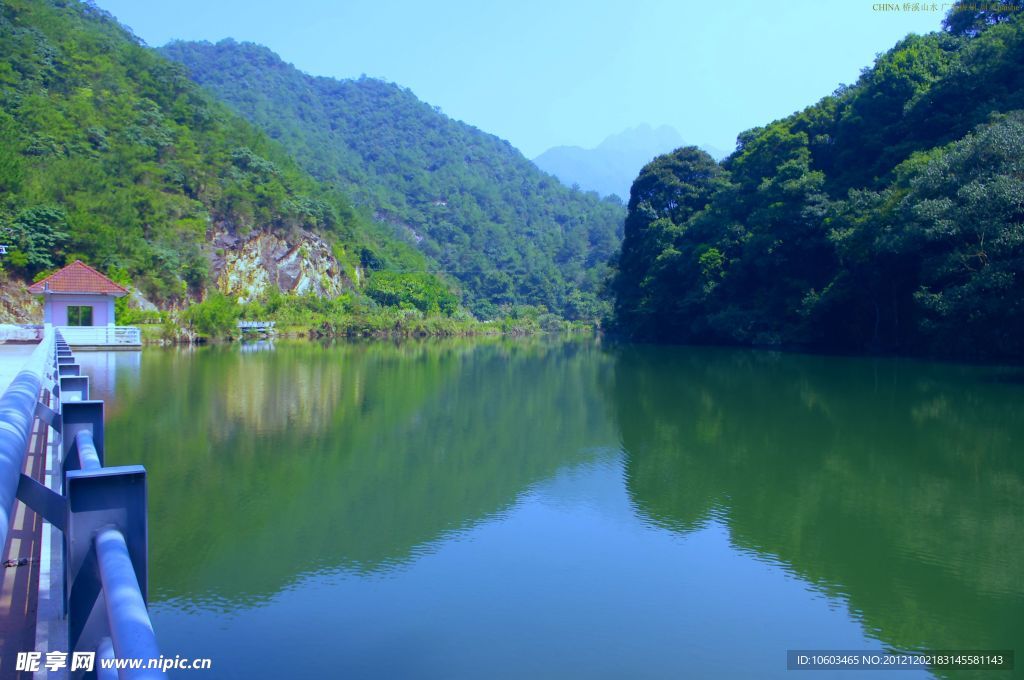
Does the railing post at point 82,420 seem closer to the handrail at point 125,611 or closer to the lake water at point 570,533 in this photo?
the handrail at point 125,611

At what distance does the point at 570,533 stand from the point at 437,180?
3456 inches

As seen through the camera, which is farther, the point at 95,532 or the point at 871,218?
the point at 871,218

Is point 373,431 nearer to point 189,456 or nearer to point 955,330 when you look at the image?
point 189,456

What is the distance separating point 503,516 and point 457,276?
2664 inches

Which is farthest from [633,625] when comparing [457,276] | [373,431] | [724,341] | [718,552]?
[457,276]

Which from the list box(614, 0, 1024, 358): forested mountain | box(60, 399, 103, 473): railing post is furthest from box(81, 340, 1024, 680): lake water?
box(614, 0, 1024, 358): forested mountain

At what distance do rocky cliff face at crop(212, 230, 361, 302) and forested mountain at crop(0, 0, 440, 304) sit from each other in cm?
37

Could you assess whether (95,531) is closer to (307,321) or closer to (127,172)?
(307,321)

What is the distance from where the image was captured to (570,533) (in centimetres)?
567

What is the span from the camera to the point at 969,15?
83.8 feet

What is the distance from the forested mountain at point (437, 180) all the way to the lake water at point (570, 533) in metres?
53.2

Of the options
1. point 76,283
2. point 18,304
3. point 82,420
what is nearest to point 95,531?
point 82,420

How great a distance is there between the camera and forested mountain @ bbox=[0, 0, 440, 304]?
25375 mm

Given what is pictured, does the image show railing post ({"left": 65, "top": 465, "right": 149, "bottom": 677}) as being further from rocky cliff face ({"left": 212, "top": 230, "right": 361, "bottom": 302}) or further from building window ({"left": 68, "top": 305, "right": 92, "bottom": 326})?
A: rocky cliff face ({"left": 212, "top": 230, "right": 361, "bottom": 302})
